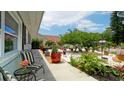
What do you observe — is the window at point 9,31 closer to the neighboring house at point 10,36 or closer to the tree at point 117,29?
the neighboring house at point 10,36

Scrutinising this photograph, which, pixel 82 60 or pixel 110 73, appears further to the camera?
pixel 82 60

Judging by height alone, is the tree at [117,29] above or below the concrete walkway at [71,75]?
above

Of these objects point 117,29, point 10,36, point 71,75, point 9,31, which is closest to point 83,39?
point 117,29

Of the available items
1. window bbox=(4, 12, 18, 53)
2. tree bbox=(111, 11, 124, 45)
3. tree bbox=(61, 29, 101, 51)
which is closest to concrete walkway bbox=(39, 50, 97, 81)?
window bbox=(4, 12, 18, 53)

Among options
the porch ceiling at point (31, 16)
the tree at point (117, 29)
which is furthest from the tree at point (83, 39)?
the porch ceiling at point (31, 16)

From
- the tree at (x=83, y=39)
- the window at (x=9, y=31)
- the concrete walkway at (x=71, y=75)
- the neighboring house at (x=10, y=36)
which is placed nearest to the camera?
the neighboring house at (x=10, y=36)

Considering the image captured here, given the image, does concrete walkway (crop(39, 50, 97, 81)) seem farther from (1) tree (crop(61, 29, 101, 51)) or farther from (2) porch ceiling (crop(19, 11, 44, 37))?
(1) tree (crop(61, 29, 101, 51))
